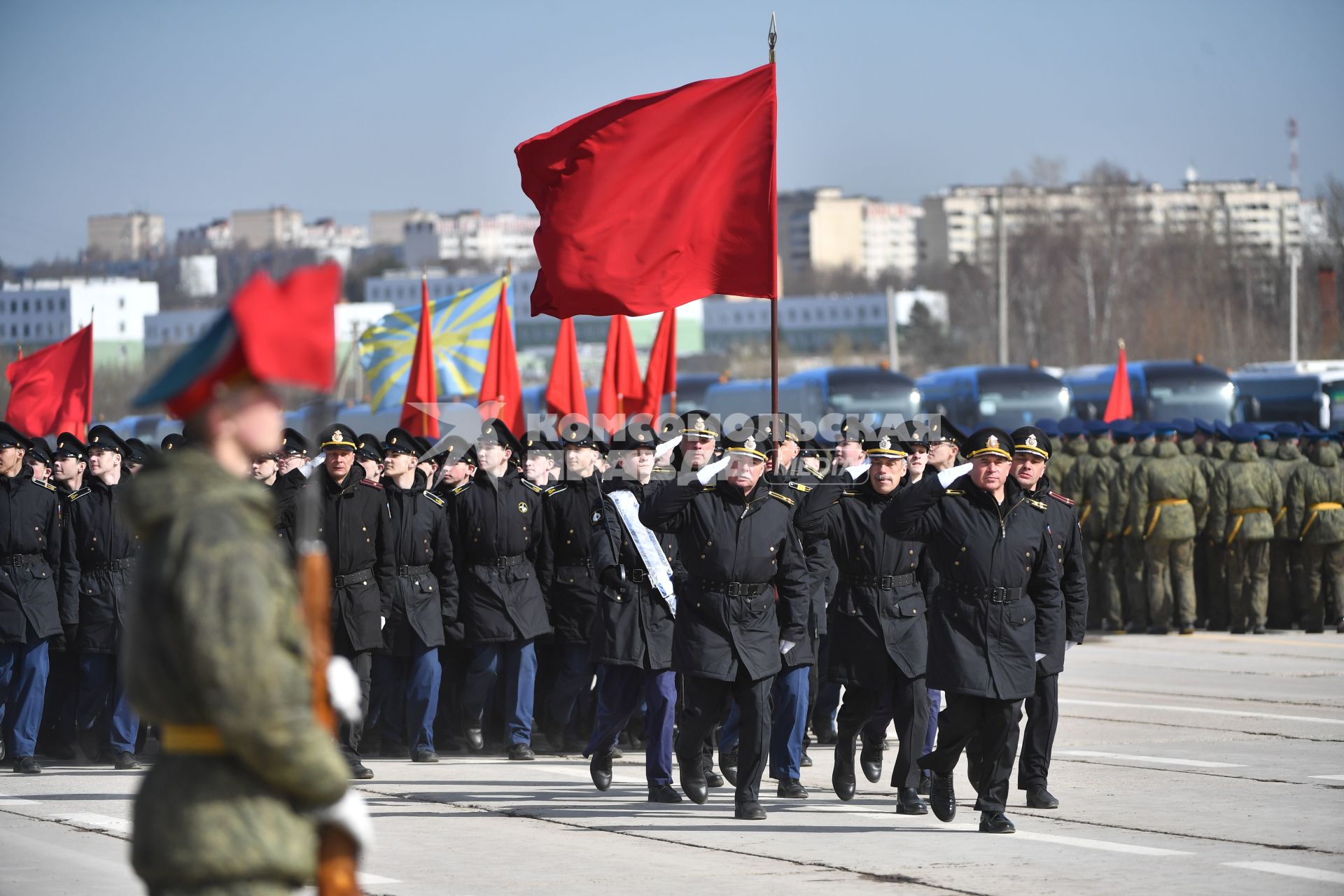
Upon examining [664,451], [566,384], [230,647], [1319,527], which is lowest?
[1319,527]

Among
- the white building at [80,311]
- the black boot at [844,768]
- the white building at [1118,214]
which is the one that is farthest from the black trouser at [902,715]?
the white building at [80,311]

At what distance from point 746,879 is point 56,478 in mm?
6536

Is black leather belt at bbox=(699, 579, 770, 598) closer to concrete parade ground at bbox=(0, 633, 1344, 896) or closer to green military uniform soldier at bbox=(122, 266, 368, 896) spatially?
concrete parade ground at bbox=(0, 633, 1344, 896)

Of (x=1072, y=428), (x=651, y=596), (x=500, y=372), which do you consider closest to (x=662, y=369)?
(x=500, y=372)

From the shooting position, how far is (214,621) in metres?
4.06

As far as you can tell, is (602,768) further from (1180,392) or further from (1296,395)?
(1296,395)

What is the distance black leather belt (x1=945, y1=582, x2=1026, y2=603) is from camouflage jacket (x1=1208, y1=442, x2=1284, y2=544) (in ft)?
36.9

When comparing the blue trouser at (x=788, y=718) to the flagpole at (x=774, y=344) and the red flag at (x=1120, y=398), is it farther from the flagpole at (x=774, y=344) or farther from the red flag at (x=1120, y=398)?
the red flag at (x=1120, y=398)

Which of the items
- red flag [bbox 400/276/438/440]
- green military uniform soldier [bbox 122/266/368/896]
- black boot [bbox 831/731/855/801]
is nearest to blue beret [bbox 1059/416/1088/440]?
red flag [bbox 400/276/438/440]

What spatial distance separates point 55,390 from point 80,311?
69452 mm

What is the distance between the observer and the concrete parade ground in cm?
804

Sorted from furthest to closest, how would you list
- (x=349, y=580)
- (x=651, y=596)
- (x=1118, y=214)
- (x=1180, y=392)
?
(x=1118, y=214) < (x=1180, y=392) < (x=349, y=580) < (x=651, y=596)

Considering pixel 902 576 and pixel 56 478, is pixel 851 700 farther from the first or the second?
pixel 56 478

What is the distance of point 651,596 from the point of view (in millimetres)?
11188
